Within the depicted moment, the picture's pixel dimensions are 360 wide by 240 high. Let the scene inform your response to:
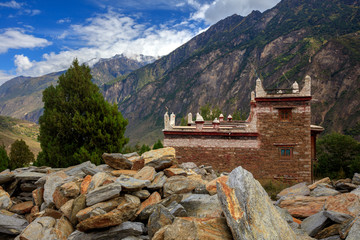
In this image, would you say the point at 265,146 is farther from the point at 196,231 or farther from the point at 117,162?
the point at 196,231

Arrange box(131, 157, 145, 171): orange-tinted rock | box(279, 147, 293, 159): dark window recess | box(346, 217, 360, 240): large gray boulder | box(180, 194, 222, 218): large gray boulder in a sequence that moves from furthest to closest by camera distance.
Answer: box(279, 147, 293, 159): dark window recess → box(131, 157, 145, 171): orange-tinted rock → box(180, 194, 222, 218): large gray boulder → box(346, 217, 360, 240): large gray boulder

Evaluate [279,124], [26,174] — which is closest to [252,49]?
[279,124]

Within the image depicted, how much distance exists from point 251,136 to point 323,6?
206568mm

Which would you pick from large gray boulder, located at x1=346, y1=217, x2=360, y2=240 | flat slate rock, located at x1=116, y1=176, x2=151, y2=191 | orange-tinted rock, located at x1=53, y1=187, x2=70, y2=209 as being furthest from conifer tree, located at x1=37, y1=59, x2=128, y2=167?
large gray boulder, located at x1=346, y1=217, x2=360, y2=240

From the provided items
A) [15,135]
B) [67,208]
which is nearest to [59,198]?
[67,208]

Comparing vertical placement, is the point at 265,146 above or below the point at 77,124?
below

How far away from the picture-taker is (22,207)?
9.79m

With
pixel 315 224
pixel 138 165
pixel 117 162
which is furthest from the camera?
pixel 138 165

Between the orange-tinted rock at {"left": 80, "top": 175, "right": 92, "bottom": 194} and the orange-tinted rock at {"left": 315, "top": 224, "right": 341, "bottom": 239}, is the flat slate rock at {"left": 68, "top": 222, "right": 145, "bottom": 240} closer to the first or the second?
the orange-tinted rock at {"left": 80, "top": 175, "right": 92, "bottom": 194}

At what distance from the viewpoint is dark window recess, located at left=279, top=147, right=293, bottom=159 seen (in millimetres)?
19438

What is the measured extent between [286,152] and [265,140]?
6.83ft

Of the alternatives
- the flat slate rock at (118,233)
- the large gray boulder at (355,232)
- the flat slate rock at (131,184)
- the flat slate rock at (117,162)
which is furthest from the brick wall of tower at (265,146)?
the large gray boulder at (355,232)

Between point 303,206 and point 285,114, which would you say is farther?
point 285,114

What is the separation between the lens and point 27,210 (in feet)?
31.8
